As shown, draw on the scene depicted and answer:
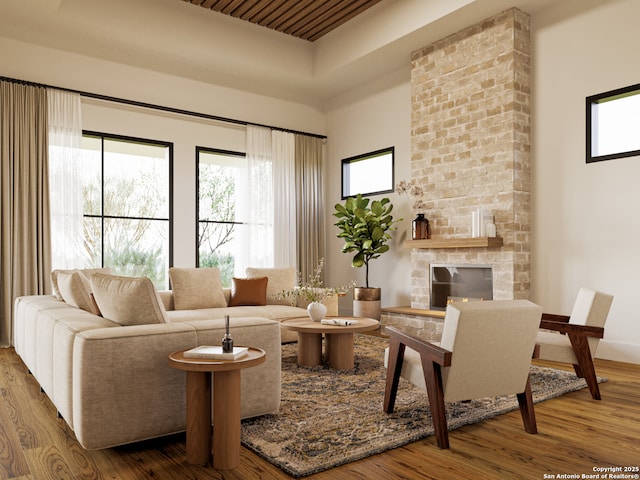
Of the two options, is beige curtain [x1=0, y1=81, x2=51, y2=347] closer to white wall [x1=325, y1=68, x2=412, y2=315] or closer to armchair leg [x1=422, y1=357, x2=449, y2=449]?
white wall [x1=325, y1=68, x2=412, y2=315]

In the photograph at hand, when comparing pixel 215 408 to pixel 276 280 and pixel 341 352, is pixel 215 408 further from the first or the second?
pixel 276 280

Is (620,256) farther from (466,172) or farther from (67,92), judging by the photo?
(67,92)

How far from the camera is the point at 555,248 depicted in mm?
5277

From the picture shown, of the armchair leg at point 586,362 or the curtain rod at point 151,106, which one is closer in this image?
the armchair leg at point 586,362

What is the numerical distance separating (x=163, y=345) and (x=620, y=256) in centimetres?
422

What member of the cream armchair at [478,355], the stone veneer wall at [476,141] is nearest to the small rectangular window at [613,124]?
the stone veneer wall at [476,141]

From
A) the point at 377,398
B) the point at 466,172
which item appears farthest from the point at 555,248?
the point at 377,398

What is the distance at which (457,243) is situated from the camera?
5.69m

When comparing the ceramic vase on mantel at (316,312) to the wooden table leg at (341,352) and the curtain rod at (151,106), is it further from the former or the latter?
the curtain rod at (151,106)

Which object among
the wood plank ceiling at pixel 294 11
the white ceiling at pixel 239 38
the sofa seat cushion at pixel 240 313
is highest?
the wood plank ceiling at pixel 294 11

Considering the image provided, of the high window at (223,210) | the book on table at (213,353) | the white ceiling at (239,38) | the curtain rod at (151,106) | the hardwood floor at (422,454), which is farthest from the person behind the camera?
the high window at (223,210)

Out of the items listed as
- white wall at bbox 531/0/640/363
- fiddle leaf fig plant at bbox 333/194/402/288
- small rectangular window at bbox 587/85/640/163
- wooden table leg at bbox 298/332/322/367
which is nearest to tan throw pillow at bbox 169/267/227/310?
wooden table leg at bbox 298/332/322/367

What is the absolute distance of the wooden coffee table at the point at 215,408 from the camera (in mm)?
2357

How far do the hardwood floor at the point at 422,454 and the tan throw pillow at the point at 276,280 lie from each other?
3.02 m
